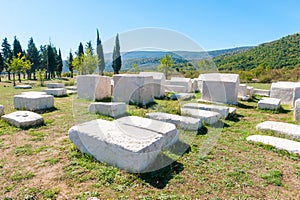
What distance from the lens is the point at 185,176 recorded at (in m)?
3.45

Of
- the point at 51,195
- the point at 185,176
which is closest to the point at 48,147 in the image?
the point at 51,195

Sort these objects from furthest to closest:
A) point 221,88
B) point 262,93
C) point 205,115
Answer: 1. point 262,93
2. point 221,88
3. point 205,115

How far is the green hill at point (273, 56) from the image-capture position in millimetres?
35938

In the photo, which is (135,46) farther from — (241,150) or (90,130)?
(241,150)

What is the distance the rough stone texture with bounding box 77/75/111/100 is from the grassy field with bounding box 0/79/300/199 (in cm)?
598

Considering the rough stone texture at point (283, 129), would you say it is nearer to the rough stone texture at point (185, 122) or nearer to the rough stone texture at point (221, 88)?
the rough stone texture at point (185, 122)

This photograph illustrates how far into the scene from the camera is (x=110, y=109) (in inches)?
291

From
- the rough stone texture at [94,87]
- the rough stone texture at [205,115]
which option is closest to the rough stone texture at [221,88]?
the rough stone texture at [205,115]

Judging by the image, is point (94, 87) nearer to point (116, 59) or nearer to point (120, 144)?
point (120, 144)

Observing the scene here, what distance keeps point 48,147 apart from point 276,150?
18.2ft

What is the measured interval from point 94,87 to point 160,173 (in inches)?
340

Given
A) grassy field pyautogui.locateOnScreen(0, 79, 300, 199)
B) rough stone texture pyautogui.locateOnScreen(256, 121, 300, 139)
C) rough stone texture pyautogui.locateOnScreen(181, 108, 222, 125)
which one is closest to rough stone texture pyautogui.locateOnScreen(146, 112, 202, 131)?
grassy field pyautogui.locateOnScreen(0, 79, 300, 199)

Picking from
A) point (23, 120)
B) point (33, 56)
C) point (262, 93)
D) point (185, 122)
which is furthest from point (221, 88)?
point (33, 56)

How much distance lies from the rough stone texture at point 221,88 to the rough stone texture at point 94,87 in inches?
235
